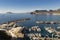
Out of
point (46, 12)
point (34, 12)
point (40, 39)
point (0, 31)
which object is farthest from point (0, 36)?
point (46, 12)

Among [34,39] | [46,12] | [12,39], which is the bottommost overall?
[46,12]

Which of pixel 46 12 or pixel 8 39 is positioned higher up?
pixel 8 39

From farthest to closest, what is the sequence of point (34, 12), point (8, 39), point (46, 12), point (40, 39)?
1. point (46, 12)
2. point (34, 12)
3. point (40, 39)
4. point (8, 39)

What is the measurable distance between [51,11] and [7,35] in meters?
174

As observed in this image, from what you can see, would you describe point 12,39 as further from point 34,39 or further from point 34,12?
point 34,12

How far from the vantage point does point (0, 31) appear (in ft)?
4.59

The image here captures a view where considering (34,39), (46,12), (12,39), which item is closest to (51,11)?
(46,12)

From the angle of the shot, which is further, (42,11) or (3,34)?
(42,11)

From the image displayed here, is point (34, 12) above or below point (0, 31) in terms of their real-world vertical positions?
below

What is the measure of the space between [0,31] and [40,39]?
23.8 meters

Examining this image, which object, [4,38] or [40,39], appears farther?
[40,39]

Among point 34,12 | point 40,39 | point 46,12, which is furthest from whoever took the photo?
point 46,12

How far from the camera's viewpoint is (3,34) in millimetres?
1382

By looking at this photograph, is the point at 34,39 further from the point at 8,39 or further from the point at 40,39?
the point at 8,39
